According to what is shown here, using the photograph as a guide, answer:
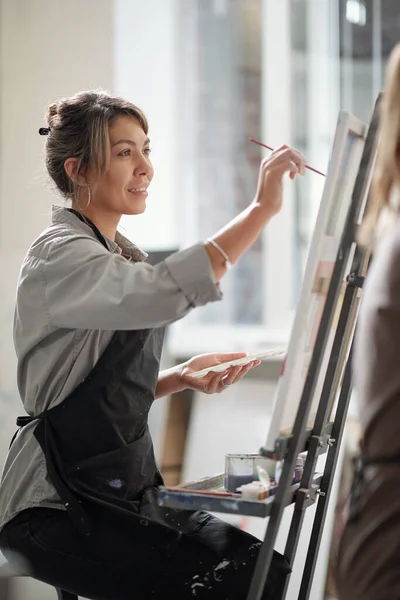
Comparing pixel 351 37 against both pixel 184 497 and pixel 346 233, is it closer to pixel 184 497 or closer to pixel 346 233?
pixel 346 233

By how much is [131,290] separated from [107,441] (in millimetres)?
328

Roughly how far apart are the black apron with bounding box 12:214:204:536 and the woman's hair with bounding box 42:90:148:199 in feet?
1.19

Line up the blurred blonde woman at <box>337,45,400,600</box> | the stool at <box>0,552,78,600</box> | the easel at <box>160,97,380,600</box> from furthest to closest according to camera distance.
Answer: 1. the stool at <box>0,552,78,600</box>
2. the easel at <box>160,97,380,600</box>
3. the blurred blonde woman at <box>337,45,400,600</box>

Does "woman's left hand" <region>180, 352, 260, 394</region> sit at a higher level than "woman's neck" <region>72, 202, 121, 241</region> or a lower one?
lower

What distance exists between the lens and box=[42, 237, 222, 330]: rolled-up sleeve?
141cm

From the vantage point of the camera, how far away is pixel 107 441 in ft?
5.24

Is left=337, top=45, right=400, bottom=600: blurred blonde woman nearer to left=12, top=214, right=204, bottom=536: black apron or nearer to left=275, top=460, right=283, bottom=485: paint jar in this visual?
left=275, top=460, right=283, bottom=485: paint jar

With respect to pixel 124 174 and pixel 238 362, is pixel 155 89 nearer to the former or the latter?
pixel 124 174

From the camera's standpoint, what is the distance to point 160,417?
120 inches

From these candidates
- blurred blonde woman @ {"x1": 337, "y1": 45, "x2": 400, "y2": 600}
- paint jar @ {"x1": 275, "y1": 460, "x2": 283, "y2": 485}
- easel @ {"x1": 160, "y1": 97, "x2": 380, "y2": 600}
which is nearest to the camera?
blurred blonde woman @ {"x1": 337, "y1": 45, "x2": 400, "y2": 600}

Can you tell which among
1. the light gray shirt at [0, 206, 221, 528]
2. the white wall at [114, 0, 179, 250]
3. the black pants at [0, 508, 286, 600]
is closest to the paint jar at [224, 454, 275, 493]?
the black pants at [0, 508, 286, 600]

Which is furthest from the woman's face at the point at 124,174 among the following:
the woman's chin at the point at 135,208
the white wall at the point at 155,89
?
the white wall at the point at 155,89

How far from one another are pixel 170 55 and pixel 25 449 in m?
2.36

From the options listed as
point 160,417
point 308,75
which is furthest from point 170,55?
point 160,417
